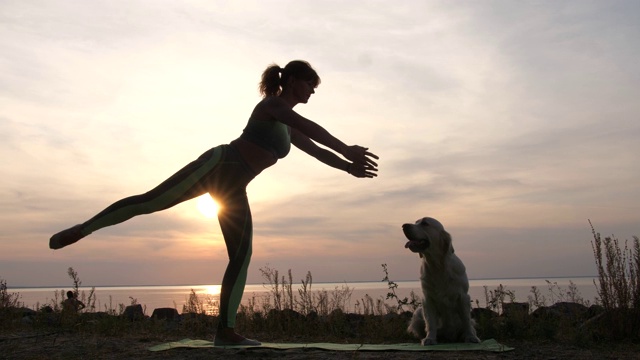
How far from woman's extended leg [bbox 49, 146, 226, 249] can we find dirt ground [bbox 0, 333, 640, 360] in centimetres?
116

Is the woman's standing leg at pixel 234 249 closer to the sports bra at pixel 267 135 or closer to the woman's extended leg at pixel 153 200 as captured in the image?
the woman's extended leg at pixel 153 200

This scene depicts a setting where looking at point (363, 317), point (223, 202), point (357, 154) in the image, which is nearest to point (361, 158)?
point (357, 154)

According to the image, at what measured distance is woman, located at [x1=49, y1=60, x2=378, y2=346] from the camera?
4.77 meters

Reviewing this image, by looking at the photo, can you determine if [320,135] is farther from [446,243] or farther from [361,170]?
[446,243]

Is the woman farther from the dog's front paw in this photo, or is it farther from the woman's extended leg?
the dog's front paw

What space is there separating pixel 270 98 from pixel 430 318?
9.90ft

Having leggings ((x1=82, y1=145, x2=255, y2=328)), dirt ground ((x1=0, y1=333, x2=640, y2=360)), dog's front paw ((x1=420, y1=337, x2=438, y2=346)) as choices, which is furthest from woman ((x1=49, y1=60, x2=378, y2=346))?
dog's front paw ((x1=420, y1=337, x2=438, y2=346))

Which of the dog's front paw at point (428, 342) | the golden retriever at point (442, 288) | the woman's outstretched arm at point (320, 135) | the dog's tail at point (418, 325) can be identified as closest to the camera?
the woman's outstretched arm at point (320, 135)

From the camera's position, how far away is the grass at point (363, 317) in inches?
261

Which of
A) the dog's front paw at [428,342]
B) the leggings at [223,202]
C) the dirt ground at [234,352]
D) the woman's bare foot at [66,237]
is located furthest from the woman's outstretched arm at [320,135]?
the dog's front paw at [428,342]

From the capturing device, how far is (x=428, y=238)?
6320 millimetres

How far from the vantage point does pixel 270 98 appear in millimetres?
5035

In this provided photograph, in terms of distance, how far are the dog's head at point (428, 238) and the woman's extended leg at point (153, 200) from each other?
2462 mm

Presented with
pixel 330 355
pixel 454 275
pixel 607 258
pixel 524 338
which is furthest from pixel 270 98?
pixel 607 258
